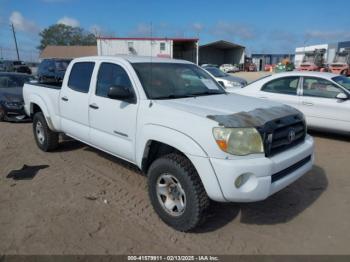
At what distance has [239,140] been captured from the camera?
10.0 ft

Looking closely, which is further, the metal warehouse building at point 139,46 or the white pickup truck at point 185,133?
the metal warehouse building at point 139,46

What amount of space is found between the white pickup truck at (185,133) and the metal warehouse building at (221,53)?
185 ft

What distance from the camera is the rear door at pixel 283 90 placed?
24.7ft

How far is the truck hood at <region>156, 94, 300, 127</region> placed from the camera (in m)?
3.16

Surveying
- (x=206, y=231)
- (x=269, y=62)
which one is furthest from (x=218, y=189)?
(x=269, y=62)

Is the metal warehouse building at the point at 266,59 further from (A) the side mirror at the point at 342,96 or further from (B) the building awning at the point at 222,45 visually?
(A) the side mirror at the point at 342,96

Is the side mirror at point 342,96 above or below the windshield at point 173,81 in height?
below

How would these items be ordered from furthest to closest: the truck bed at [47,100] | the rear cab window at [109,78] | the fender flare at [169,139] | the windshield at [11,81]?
the windshield at [11,81], the truck bed at [47,100], the rear cab window at [109,78], the fender flare at [169,139]

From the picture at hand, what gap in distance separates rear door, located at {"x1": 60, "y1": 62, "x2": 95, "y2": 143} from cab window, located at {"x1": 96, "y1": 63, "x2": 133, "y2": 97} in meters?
0.26

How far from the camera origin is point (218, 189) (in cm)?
304

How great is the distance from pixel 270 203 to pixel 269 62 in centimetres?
7282

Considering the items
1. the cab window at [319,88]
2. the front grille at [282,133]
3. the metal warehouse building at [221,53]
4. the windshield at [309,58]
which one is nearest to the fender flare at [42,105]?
the front grille at [282,133]

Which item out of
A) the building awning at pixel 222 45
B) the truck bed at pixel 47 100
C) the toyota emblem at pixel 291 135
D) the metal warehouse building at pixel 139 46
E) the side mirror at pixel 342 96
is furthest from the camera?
the building awning at pixel 222 45

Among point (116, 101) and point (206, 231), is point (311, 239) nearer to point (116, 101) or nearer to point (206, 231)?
point (206, 231)
